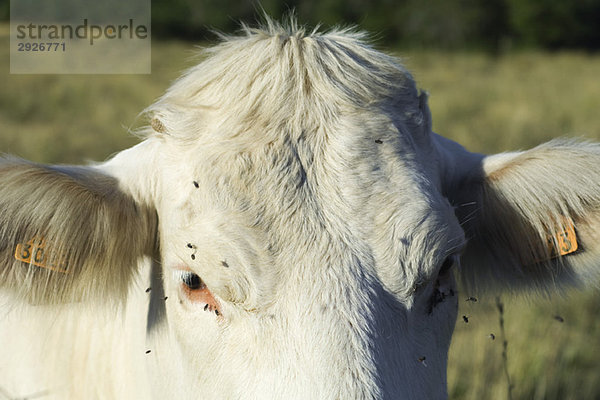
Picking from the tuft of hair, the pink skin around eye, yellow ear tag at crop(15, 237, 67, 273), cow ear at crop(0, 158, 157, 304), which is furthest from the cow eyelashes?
yellow ear tag at crop(15, 237, 67, 273)

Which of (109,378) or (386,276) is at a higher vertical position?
(386,276)

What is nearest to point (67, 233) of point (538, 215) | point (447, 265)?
point (447, 265)

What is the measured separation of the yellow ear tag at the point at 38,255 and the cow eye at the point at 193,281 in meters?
0.50

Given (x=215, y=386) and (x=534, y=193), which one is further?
(x=534, y=193)

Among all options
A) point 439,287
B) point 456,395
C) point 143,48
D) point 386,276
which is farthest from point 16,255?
point 143,48

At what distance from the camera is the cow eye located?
2.33 m

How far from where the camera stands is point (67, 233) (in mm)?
2453

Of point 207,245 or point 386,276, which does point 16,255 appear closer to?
point 207,245

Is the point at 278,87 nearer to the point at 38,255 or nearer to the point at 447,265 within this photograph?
the point at 447,265

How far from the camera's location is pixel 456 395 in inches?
186

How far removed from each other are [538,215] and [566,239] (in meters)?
0.15

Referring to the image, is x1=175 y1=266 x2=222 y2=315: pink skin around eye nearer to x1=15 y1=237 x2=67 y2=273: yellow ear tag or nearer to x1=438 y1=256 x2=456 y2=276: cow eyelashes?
x1=15 y1=237 x2=67 y2=273: yellow ear tag

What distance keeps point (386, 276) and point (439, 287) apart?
36 centimetres

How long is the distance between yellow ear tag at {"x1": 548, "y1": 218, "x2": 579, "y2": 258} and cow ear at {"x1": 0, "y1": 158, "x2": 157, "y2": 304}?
1596 millimetres
